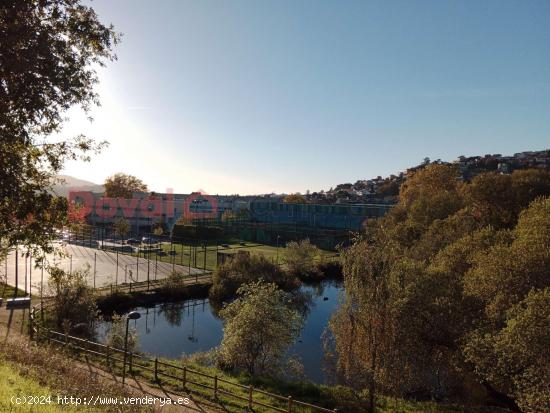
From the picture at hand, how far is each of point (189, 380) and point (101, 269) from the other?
1161 inches

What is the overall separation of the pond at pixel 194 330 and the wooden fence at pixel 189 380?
17.1 feet

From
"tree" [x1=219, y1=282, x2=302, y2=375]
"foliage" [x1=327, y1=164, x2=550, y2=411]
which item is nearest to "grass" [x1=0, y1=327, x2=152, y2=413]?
"tree" [x1=219, y1=282, x2=302, y2=375]

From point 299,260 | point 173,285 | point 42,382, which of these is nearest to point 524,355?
point 42,382

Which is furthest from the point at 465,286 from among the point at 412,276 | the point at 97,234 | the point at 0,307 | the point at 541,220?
the point at 97,234

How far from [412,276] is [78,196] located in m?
82.3

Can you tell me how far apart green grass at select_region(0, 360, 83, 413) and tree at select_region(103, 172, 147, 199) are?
97.5 metres

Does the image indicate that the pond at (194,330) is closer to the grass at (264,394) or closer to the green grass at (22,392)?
the grass at (264,394)

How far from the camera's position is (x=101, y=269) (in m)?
42.1

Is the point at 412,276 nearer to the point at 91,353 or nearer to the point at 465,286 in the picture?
the point at 465,286

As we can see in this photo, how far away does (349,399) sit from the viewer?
16156mm

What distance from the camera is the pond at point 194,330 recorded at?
24522 mm

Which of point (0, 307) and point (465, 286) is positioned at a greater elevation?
point (465, 286)

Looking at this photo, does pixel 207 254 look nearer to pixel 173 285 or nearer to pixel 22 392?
pixel 173 285

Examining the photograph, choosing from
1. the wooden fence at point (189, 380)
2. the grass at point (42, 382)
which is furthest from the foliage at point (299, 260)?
the grass at point (42, 382)
